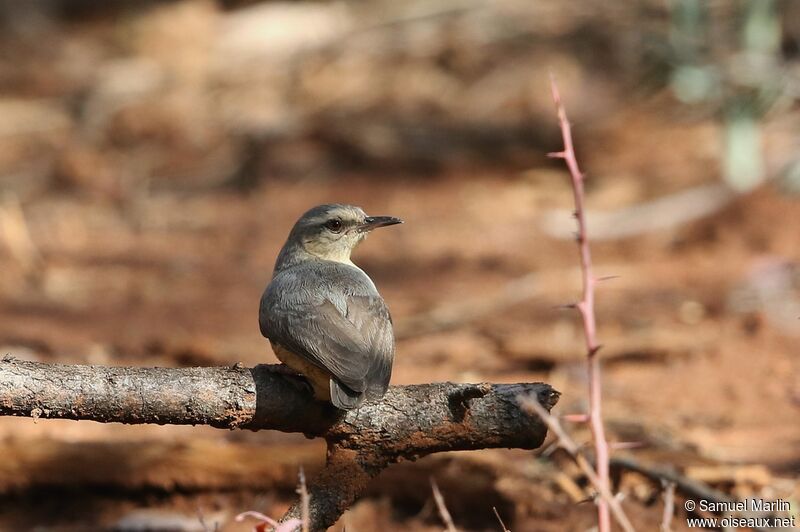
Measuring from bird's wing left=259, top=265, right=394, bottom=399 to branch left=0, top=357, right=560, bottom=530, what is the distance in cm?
13

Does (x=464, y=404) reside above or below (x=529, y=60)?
below

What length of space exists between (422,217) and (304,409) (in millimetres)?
7645

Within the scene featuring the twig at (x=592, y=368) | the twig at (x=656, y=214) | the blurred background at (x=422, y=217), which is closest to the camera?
the twig at (x=592, y=368)

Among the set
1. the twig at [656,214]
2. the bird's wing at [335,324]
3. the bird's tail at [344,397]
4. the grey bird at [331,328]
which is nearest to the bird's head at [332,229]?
the grey bird at [331,328]

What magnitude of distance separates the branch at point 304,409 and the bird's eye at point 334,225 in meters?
1.39

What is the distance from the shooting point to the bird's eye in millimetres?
5266

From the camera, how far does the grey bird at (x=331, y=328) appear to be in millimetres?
3830

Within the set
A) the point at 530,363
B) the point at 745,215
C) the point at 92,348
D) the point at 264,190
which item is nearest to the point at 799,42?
the point at 745,215

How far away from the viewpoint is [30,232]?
442 inches

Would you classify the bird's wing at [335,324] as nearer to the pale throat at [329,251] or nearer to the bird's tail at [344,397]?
the bird's tail at [344,397]

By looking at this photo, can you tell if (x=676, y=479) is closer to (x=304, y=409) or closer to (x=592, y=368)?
(x=304, y=409)

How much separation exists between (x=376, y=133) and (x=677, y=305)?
5931mm

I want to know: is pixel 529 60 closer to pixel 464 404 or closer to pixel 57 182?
pixel 57 182

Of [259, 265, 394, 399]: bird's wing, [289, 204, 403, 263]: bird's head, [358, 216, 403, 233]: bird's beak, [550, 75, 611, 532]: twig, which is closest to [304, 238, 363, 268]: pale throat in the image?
[289, 204, 403, 263]: bird's head
